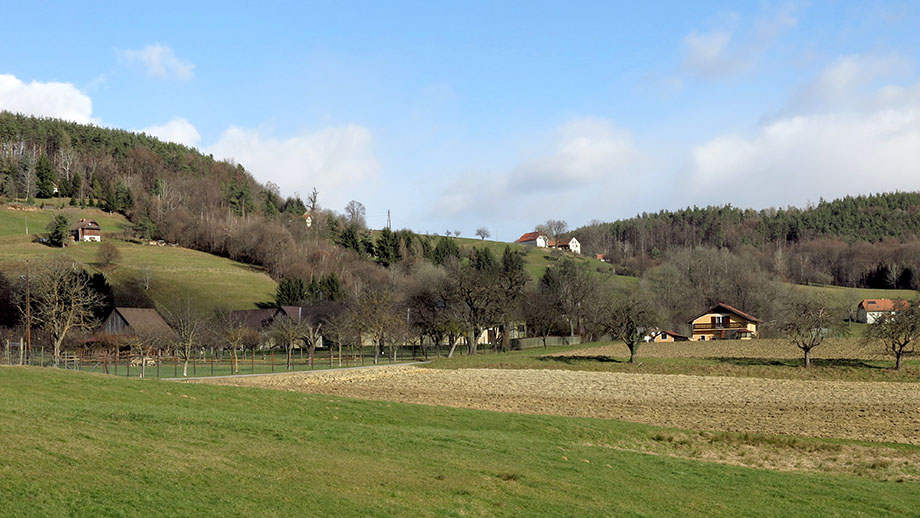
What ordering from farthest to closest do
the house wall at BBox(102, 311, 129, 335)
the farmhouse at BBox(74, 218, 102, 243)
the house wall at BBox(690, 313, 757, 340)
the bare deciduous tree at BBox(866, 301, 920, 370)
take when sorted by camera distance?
1. the farmhouse at BBox(74, 218, 102, 243)
2. the house wall at BBox(690, 313, 757, 340)
3. the house wall at BBox(102, 311, 129, 335)
4. the bare deciduous tree at BBox(866, 301, 920, 370)

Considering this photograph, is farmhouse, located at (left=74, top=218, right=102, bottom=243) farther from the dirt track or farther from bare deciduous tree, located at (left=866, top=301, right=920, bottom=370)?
bare deciduous tree, located at (left=866, top=301, right=920, bottom=370)

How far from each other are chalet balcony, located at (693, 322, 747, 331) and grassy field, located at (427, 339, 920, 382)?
28438 millimetres

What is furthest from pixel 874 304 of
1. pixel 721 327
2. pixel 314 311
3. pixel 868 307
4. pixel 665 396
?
pixel 665 396

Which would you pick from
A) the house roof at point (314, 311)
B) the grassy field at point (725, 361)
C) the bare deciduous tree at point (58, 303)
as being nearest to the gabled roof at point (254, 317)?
the house roof at point (314, 311)

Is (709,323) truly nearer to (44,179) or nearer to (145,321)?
(145,321)

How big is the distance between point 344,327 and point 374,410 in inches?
2071

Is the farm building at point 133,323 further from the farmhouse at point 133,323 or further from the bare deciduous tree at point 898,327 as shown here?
the bare deciduous tree at point 898,327

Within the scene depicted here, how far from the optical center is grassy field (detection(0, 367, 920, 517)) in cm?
1327

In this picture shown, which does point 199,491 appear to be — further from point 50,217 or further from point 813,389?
point 50,217

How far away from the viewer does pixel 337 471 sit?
16578 millimetres

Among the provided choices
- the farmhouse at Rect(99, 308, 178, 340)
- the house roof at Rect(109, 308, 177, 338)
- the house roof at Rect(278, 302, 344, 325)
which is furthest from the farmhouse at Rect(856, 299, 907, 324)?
the farmhouse at Rect(99, 308, 178, 340)

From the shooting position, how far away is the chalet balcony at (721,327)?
120 metres

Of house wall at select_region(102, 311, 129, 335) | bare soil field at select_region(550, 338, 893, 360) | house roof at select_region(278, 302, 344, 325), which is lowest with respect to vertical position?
bare soil field at select_region(550, 338, 893, 360)

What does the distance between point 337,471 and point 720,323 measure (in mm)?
113855
